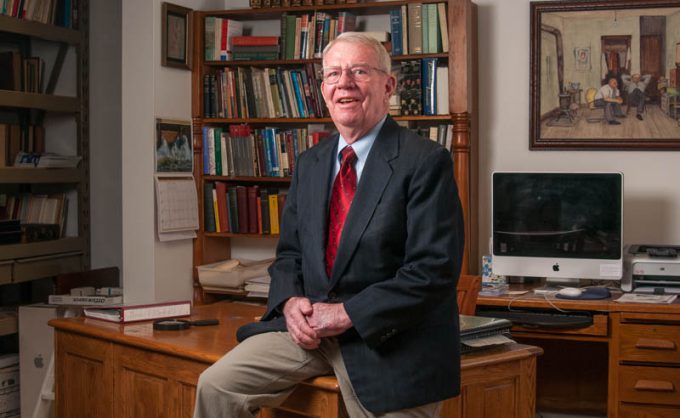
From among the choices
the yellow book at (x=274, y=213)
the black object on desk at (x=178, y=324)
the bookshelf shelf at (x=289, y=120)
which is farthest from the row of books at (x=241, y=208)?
the black object on desk at (x=178, y=324)

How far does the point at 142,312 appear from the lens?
3291 millimetres

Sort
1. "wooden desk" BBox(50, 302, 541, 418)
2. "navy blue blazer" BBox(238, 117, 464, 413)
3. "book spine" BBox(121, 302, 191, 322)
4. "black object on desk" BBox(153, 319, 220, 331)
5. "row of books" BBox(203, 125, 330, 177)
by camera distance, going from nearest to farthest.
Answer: "navy blue blazer" BBox(238, 117, 464, 413)
"wooden desk" BBox(50, 302, 541, 418)
"black object on desk" BBox(153, 319, 220, 331)
"book spine" BBox(121, 302, 191, 322)
"row of books" BBox(203, 125, 330, 177)

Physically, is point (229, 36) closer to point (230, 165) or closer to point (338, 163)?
point (230, 165)

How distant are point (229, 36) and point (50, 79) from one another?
1092 mm

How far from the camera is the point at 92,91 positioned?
5148 mm

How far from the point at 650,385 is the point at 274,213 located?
6.89 feet

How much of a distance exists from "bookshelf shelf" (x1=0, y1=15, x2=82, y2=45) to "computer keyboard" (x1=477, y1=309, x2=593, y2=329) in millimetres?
2764

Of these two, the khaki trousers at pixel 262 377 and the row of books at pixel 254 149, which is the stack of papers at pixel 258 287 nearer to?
the row of books at pixel 254 149

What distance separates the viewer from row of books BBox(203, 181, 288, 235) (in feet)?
15.9

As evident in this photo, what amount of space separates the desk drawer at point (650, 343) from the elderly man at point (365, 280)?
1739 millimetres

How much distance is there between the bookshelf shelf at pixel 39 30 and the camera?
4.57m

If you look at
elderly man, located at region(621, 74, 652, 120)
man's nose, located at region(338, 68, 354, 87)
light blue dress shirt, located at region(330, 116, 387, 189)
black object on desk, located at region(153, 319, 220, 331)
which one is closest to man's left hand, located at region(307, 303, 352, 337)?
light blue dress shirt, located at region(330, 116, 387, 189)

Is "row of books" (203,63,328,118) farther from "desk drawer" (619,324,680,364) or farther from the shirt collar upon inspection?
the shirt collar

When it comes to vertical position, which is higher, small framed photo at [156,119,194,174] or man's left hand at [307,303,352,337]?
small framed photo at [156,119,194,174]
